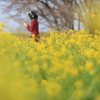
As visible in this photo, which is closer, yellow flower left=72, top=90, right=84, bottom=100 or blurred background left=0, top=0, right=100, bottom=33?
yellow flower left=72, top=90, right=84, bottom=100

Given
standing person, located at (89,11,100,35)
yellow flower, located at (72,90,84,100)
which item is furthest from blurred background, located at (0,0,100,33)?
yellow flower, located at (72,90,84,100)

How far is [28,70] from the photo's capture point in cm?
260

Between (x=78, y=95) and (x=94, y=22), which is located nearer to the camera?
(x=78, y=95)

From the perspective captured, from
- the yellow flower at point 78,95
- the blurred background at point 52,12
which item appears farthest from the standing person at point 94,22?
the yellow flower at point 78,95

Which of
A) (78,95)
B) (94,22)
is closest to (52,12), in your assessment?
(94,22)

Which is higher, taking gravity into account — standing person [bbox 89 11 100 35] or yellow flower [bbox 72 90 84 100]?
yellow flower [bbox 72 90 84 100]

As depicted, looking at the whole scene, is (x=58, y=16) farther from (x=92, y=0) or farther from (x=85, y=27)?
(x=92, y=0)

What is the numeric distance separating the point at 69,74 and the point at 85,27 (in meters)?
9.74

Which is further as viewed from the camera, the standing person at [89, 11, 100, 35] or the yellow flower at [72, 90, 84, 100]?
the standing person at [89, 11, 100, 35]

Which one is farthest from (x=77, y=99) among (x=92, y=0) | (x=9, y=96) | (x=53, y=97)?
(x=92, y=0)

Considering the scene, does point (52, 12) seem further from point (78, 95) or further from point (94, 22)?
point (78, 95)

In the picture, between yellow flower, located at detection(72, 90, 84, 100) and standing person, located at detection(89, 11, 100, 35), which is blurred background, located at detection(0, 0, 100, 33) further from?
yellow flower, located at detection(72, 90, 84, 100)

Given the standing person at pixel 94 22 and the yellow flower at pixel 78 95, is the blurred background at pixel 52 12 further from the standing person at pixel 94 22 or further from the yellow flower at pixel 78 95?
the yellow flower at pixel 78 95

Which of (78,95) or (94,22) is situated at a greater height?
(78,95)
